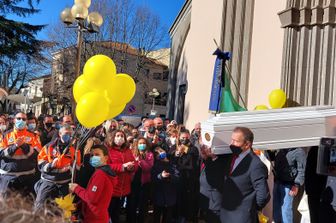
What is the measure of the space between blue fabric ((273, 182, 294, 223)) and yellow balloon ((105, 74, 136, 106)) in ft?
9.76

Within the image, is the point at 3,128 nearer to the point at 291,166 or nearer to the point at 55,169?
the point at 55,169

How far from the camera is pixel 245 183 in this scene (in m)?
4.08

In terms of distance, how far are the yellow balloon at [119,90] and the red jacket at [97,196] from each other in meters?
0.82

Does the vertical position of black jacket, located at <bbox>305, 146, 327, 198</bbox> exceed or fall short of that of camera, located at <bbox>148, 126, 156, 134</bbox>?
it falls short

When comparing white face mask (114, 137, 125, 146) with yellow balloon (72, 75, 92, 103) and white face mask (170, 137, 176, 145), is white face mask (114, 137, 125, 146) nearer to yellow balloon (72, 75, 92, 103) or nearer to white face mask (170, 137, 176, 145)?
yellow balloon (72, 75, 92, 103)

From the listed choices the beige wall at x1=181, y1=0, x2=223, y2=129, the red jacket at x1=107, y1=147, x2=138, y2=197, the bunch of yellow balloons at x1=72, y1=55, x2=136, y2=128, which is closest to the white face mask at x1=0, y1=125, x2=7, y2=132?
the red jacket at x1=107, y1=147, x2=138, y2=197

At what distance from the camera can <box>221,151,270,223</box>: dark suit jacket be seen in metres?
3.99

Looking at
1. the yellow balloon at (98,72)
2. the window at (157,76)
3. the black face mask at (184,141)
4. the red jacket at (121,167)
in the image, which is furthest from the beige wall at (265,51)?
the window at (157,76)

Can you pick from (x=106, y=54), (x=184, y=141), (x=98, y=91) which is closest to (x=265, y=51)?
(x=184, y=141)

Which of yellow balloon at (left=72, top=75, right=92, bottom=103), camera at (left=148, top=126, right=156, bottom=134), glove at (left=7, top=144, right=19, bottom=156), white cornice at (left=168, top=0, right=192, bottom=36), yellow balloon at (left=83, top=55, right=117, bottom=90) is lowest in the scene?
glove at (left=7, top=144, right=19, bottom=156)

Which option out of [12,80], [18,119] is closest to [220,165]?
[18,119]

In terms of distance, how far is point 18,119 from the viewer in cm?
582

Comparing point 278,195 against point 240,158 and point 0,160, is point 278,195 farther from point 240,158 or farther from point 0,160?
point 0,160

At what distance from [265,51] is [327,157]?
18.1 feet
